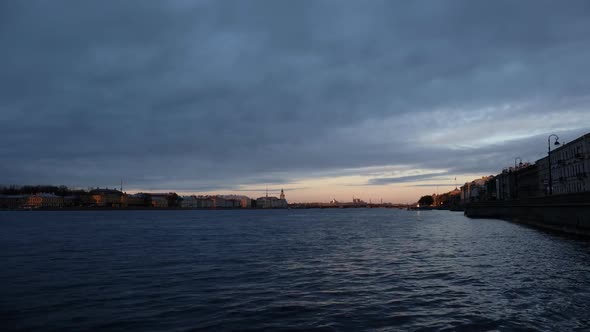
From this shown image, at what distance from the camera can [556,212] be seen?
52469 millimetres

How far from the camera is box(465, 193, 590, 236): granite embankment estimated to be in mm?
41275

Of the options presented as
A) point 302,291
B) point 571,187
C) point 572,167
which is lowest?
point 302,291

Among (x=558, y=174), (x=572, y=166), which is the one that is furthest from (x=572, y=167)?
(x=558, y=174)

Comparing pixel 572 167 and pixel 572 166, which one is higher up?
pixel 572 166

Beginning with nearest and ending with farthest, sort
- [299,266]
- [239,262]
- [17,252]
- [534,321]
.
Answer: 1. [534,321]
2. [299,266]
3. [239,262]
4. [17,252]

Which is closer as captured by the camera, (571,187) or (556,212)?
(556,212)

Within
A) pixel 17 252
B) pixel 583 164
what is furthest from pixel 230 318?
pixel 583 164

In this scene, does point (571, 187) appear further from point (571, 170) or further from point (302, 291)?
point (302, 291)

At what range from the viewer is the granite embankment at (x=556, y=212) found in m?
41.3

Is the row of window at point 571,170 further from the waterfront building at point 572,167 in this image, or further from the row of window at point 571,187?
the row of window at point 571,187

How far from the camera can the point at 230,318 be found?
14.6m

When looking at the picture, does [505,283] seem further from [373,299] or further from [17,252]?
[17,252]

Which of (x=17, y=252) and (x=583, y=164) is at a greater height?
(x=583, y=164)

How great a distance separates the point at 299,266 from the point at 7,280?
16186 millimetres
